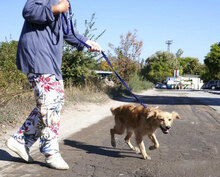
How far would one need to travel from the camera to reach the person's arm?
10.6 ft

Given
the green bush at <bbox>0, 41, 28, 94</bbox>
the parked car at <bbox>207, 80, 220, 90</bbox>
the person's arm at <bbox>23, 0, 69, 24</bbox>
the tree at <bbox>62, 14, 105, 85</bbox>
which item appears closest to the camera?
the person's arm at <bbox>23, 0, 69, 24</bbox>

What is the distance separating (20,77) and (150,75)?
2569 inches

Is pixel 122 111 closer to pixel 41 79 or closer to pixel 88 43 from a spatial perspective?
pixel 88 43

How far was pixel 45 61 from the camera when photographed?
3.45m

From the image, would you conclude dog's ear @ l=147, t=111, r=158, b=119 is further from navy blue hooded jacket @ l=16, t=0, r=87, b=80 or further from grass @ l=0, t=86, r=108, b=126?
grass @ l=0, t=86, r=108, b=126

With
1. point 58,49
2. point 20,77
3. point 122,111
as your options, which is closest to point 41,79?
point 58,49

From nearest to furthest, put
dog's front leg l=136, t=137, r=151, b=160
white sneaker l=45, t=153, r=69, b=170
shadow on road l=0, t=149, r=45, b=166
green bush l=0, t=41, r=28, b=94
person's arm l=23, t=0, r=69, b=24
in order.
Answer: person's arm l=23, t=0, r=69, b=24
white sneaker l=45, t=153, r=69, b=170
shadow on road l=0, t=149, r=45, b=166
dog's front leg l=136, t=137, r=151, b=160
green bush l=0, t=41, r=28, b=94

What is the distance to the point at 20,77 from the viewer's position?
9.91 meters

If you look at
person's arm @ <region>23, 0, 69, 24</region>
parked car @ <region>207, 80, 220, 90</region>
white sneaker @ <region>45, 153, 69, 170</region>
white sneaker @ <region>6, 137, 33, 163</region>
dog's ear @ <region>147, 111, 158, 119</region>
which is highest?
person's arm @ <region>23, 0, 69, 24</region>

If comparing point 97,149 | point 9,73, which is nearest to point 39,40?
point 97,149

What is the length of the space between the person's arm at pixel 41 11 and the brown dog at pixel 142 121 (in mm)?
2166

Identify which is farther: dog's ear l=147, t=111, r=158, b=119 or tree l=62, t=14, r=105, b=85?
tree l=62, t=14, r=105, b=85

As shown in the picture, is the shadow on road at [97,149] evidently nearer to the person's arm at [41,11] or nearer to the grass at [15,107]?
the grass at [15,107]

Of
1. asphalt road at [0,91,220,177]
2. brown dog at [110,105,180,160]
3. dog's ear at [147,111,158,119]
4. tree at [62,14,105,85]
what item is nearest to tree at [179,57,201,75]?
tree at [62,14,105,85]
